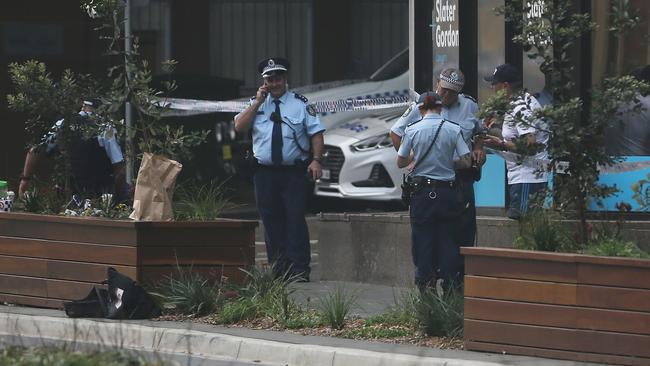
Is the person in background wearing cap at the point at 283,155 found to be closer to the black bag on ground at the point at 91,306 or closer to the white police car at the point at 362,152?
the black bag on ground at the point at 91,306

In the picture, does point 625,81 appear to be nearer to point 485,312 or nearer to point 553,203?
point 553,203

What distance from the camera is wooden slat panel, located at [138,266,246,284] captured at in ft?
35.4

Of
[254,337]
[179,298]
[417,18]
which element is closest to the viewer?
[254,337]

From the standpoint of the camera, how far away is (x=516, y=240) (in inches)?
370

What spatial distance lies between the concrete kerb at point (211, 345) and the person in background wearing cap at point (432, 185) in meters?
1.50

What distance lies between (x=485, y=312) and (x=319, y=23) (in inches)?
501

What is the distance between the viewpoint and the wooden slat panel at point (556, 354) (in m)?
8.66

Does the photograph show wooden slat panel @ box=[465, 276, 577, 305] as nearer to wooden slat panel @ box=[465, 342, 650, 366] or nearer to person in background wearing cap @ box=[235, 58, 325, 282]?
wooden slat panel @ box=[465, 342, 650, 366]

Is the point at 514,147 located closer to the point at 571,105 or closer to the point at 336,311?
the point at 571,105

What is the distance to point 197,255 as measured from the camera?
1096 cm

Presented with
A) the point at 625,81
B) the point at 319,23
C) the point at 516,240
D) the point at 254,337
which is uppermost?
the point at 319,23

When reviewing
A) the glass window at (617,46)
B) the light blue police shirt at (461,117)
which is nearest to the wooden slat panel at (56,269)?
the light blue police shirt at (461,117)

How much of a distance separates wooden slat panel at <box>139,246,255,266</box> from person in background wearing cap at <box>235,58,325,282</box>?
1453 millimetres

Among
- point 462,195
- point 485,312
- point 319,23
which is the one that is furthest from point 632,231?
point 319,23
